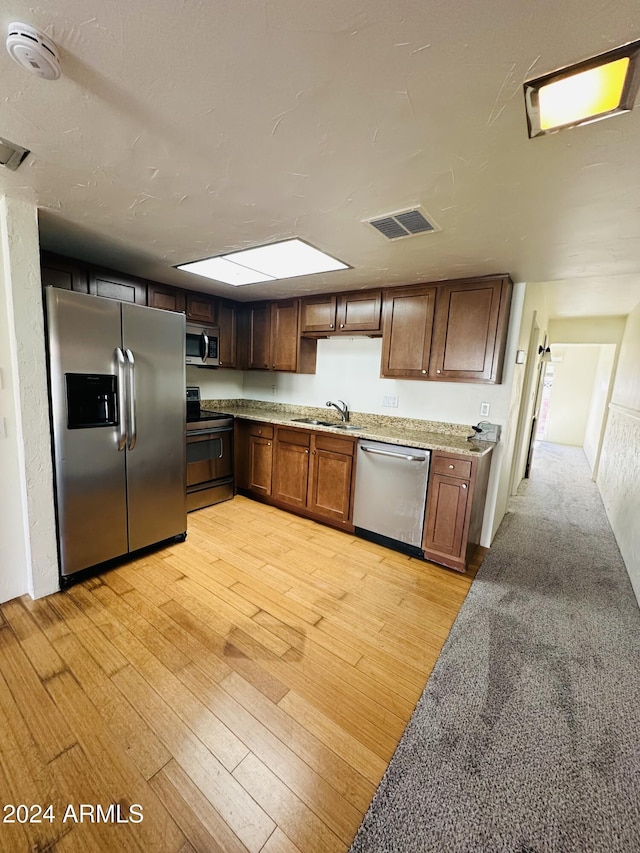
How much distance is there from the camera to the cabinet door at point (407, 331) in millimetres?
2992

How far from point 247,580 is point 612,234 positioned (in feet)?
9.91

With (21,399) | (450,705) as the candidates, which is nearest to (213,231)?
(21,399)

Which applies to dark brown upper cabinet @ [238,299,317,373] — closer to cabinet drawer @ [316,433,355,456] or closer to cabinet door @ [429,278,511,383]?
cabinet drawer @ [316,433,355,456]

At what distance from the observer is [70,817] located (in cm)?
115

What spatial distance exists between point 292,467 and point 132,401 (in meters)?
1.65

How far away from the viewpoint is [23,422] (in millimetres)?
2066

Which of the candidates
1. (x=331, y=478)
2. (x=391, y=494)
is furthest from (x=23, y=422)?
(x=391, y=494)

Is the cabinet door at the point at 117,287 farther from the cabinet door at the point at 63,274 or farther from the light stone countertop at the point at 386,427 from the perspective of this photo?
the light stone countertop at the point at 386,427

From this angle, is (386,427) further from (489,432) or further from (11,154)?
(11,154)

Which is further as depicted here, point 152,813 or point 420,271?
point 420,271

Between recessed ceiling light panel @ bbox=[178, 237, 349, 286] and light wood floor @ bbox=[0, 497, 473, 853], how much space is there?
2.29m

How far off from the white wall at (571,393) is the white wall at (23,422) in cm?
944

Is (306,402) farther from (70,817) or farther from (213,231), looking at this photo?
(70,817)

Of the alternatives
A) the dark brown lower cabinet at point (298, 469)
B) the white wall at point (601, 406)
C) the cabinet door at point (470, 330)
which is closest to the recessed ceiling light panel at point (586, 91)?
the cabinet door at point (470, 330)
